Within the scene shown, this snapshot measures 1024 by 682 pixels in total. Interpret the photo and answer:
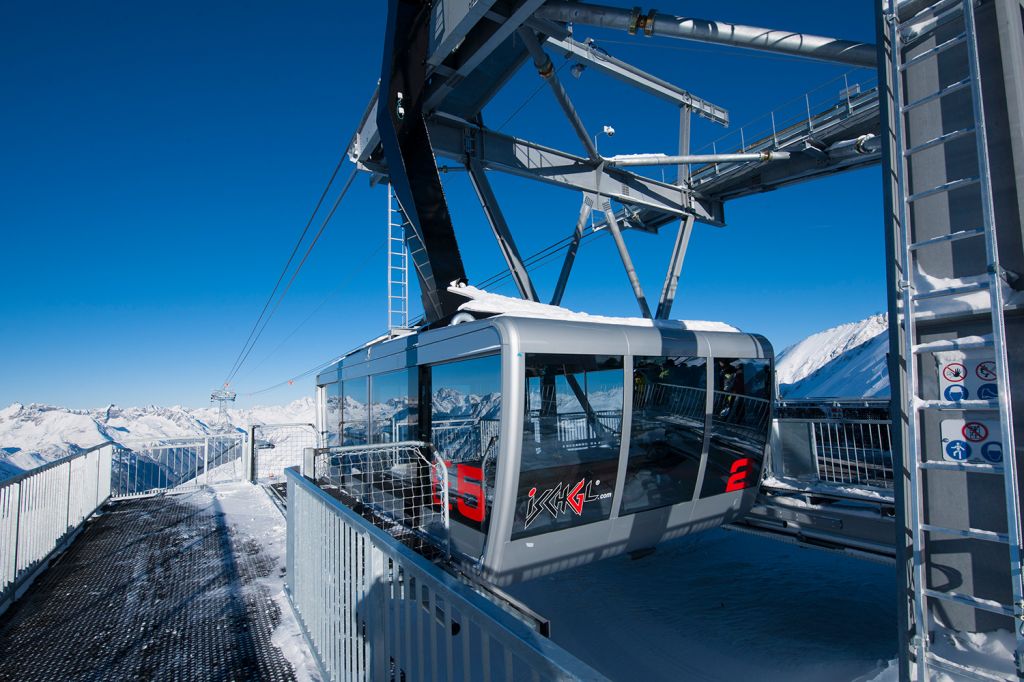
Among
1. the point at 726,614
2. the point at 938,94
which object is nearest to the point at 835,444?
the point at 726,614

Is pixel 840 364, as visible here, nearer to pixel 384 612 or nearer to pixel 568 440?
pixel 568 440

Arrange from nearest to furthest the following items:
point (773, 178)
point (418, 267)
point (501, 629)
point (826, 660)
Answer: point (501, 629) < point (826, 660) < point (418, 267) < point (773, 178)

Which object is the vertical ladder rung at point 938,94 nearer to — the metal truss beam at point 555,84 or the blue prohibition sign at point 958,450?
the blue prohibition sign at point 958,450

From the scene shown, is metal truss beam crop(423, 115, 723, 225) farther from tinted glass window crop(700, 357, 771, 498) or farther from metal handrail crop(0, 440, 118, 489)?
metal handrail crop(0, 440, 118, 489)

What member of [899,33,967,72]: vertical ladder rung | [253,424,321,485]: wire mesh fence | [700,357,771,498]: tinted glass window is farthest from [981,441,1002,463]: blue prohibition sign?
[253,424,321,485]: wire mesh fence

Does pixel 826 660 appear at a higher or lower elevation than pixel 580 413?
lower

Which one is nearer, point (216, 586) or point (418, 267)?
point (216, 586)

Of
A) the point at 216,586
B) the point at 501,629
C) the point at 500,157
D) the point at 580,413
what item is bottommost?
the point at 216,586

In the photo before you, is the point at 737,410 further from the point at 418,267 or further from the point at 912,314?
the point at 418,267

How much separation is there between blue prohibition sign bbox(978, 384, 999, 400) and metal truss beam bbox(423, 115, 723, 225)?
26.1ft

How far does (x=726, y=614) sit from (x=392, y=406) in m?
4.90

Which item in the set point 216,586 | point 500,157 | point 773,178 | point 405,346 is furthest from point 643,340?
point 773,178

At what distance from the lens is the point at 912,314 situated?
8.94ft

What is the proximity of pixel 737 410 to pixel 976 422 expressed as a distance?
129 inches
